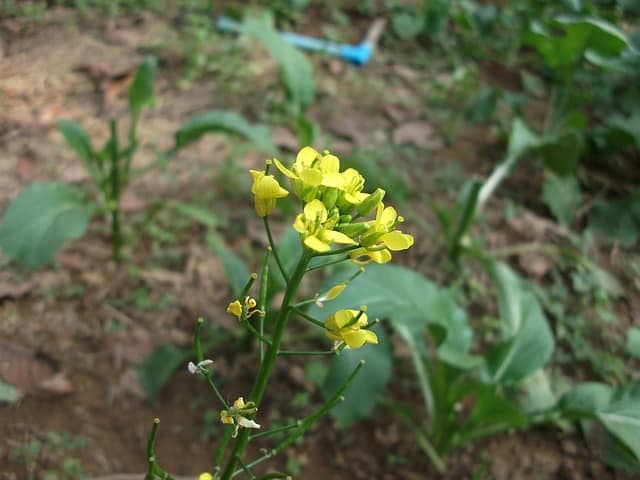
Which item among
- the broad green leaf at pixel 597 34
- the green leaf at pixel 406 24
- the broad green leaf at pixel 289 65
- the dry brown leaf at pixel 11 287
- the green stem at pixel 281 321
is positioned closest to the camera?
the green stem at pixel 281 321

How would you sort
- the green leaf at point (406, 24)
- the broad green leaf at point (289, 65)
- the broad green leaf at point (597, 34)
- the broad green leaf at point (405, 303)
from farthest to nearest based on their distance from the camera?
the green leaf at point (406, 24) → the broad green leaf at point (289, 65) → the broad green leaf at point (597, 34) → the broad green leaf at point (405, 303)

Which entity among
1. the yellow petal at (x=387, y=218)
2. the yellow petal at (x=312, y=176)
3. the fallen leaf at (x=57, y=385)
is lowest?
the fallen leaf at (x=57, y=385)

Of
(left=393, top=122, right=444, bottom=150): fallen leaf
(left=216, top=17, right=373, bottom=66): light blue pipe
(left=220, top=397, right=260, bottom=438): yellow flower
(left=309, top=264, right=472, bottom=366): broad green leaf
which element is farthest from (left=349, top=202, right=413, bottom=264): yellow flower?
(left=216, top=17, right=373, bottom=66): light blue pipe

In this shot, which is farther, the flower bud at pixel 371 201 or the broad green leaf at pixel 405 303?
the broad green leaf at pixel 405 303

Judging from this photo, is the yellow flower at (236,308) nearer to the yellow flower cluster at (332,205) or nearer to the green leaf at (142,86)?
the yellow flower cluster at (332,205)

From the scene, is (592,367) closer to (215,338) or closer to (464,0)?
(215,338)

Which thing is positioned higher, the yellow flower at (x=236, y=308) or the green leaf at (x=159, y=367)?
the yellow flower at (x=236, y=308)

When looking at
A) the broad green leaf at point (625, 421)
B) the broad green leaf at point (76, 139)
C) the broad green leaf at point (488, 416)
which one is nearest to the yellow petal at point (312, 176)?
the broad green leaf at point (488, 416)
